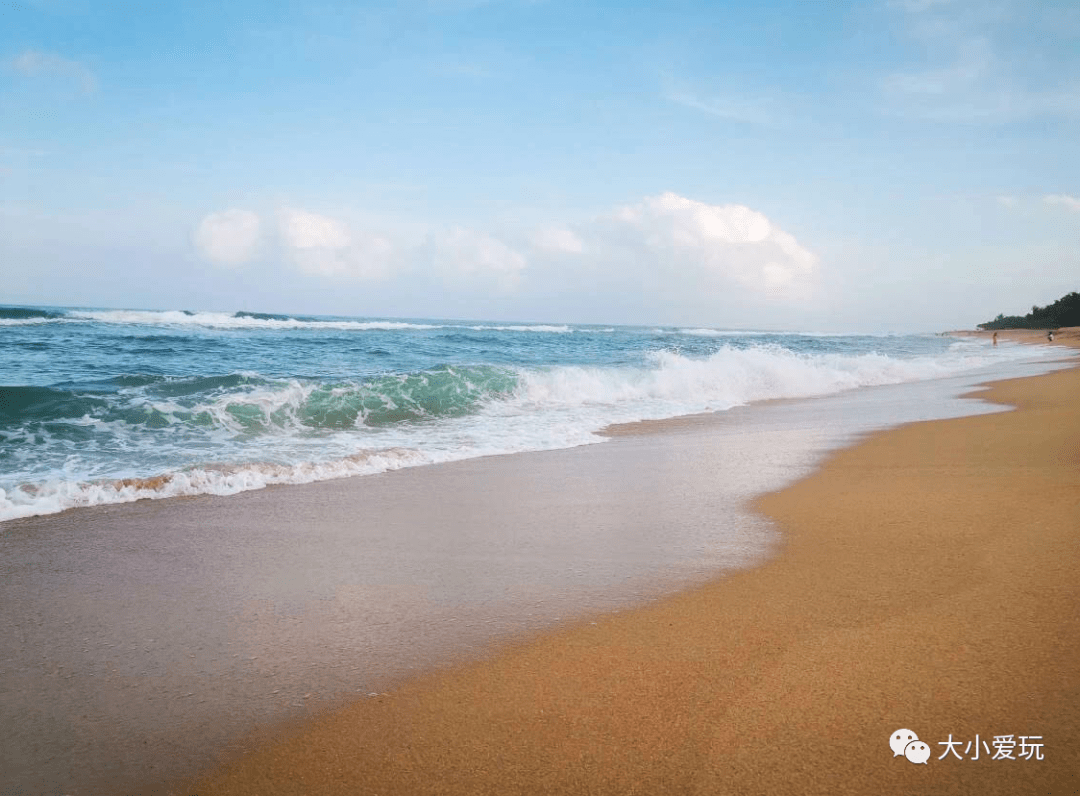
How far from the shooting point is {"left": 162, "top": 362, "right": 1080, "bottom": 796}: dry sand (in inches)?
69.2

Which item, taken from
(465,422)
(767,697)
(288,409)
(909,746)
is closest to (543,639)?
(767,697)

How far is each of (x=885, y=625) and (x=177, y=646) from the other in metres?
2.80

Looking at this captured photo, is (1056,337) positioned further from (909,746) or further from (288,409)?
(909,746)

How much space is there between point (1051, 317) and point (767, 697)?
3483 inches

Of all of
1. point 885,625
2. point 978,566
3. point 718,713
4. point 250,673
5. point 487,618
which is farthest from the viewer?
point 978,566

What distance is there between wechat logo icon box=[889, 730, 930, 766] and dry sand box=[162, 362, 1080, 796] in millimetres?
21

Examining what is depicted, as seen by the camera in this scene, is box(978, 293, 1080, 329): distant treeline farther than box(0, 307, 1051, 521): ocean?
Yes

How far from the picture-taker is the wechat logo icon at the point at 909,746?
1.81 m

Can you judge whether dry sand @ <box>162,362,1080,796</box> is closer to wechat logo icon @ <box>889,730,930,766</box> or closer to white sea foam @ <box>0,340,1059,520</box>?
wechat logo icon @ <box>889,730,930,766</box>

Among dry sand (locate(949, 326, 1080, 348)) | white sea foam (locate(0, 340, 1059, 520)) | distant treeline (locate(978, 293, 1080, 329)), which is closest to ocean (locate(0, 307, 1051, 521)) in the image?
white sea foam (locate(0, 340, 1059, 520))

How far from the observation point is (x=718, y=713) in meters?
2.01

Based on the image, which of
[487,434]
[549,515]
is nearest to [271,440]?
[487,434]

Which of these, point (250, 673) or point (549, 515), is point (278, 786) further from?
point (549, 515)

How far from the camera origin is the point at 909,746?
6.08 feet
